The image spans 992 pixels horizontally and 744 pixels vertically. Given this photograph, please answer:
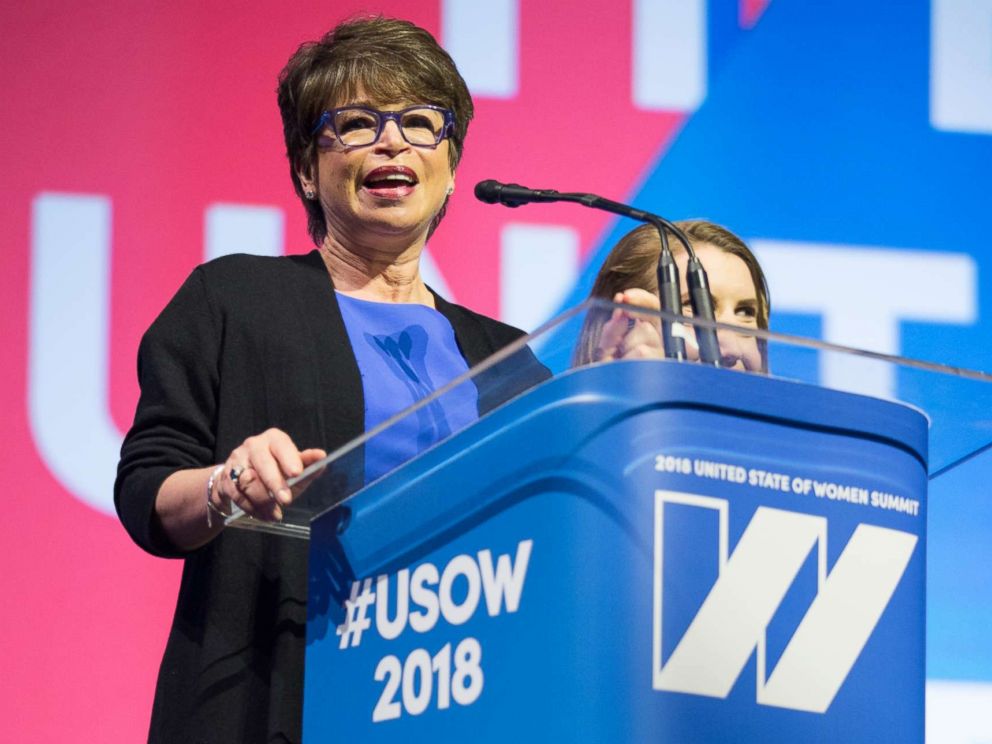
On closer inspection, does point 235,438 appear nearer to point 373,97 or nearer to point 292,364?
point 292,364

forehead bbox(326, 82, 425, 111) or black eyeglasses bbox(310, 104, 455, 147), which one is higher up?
forehead bbox(326, 82, 425, 111)

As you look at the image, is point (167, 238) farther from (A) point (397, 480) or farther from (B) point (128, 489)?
(A) point (397, 480)

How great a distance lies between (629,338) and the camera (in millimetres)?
982

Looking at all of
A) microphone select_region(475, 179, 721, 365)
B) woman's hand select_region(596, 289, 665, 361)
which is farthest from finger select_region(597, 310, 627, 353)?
microphone select_region(475, 179, 721, 365)

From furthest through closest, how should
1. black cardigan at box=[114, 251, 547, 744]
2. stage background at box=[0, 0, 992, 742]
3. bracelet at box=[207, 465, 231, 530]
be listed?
stage background at box=[0, 0, 992, 742] → black cardigan at box=[114, 251, 547, 744] → bracelet at box=[207, 465, 231, 530]

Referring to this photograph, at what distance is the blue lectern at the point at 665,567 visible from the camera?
94 cm

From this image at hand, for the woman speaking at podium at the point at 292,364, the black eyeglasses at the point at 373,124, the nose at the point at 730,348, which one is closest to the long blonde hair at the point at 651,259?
the woman speaking at podium at the point at 292,364

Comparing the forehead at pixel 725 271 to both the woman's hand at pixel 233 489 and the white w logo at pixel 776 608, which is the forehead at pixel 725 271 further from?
the white w logo at pixel 776 608

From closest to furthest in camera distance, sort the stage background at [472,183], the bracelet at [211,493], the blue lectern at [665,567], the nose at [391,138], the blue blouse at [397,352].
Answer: the blue lectern at [665,567], the bracelet at [211,493], the blue blouse at [397,352], the nose at [391,138], the stage background at [472,183]

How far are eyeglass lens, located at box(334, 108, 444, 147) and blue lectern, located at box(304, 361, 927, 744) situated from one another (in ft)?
2.54

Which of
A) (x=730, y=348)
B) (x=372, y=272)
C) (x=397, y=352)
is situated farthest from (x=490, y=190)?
(x=730, y=348)

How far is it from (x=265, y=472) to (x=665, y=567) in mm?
350

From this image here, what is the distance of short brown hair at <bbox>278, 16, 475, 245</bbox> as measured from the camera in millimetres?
1806

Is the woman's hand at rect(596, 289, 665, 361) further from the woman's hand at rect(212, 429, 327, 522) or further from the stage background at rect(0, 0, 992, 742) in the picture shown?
the stage background at rect(0, 0, 992, 742)
